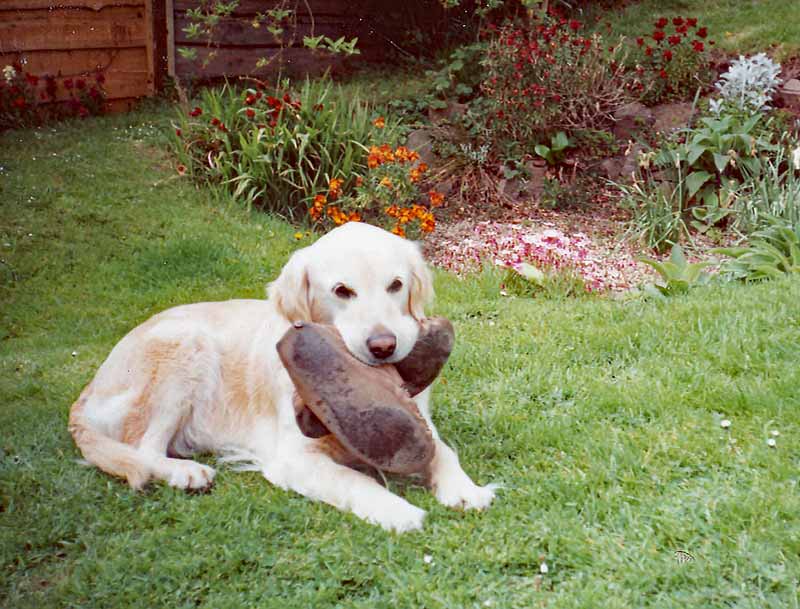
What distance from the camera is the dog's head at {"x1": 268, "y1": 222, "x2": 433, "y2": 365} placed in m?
2.97

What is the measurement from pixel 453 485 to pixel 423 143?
6185mm

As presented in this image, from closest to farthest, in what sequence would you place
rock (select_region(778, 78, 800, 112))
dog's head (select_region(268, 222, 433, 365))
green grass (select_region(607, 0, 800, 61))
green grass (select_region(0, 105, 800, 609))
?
green grass (select_region(0, 105, 800, 609)), dog's head (select_region(268, 222, 433, 365)), rock (select_region(778, 78, 800, 112)), green grass (select_region(607, 0, 800, 61))

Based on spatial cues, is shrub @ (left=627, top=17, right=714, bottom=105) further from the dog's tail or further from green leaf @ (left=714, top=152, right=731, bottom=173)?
the dog's tail

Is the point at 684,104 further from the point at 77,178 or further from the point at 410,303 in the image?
the point at 410,303

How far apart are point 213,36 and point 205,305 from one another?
22.5ft

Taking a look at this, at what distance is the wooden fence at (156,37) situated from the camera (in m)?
8.99

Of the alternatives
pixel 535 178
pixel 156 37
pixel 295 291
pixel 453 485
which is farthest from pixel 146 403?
pixel 156 37

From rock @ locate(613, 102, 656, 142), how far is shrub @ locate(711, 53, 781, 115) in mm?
655

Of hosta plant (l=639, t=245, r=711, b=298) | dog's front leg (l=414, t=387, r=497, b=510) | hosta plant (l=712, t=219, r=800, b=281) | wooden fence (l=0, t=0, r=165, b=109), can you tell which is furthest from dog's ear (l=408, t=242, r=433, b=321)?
wooden fence (l=0, t=0, r=165, b=109)

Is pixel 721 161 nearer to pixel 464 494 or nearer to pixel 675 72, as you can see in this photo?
pixel 675 72

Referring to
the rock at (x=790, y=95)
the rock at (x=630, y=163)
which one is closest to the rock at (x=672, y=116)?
the rock at (x=630, y=163)

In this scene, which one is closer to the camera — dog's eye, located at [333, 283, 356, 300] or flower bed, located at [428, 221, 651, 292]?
dog's eye, located at [333, 283, 356, 300]

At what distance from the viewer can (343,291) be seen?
307cm

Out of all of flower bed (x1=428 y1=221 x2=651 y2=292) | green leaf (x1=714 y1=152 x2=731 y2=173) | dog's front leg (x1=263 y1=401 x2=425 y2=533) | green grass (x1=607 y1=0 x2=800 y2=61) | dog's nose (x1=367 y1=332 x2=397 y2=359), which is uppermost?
green grass (x1=607 y1=0 x2=800 y2=61)
